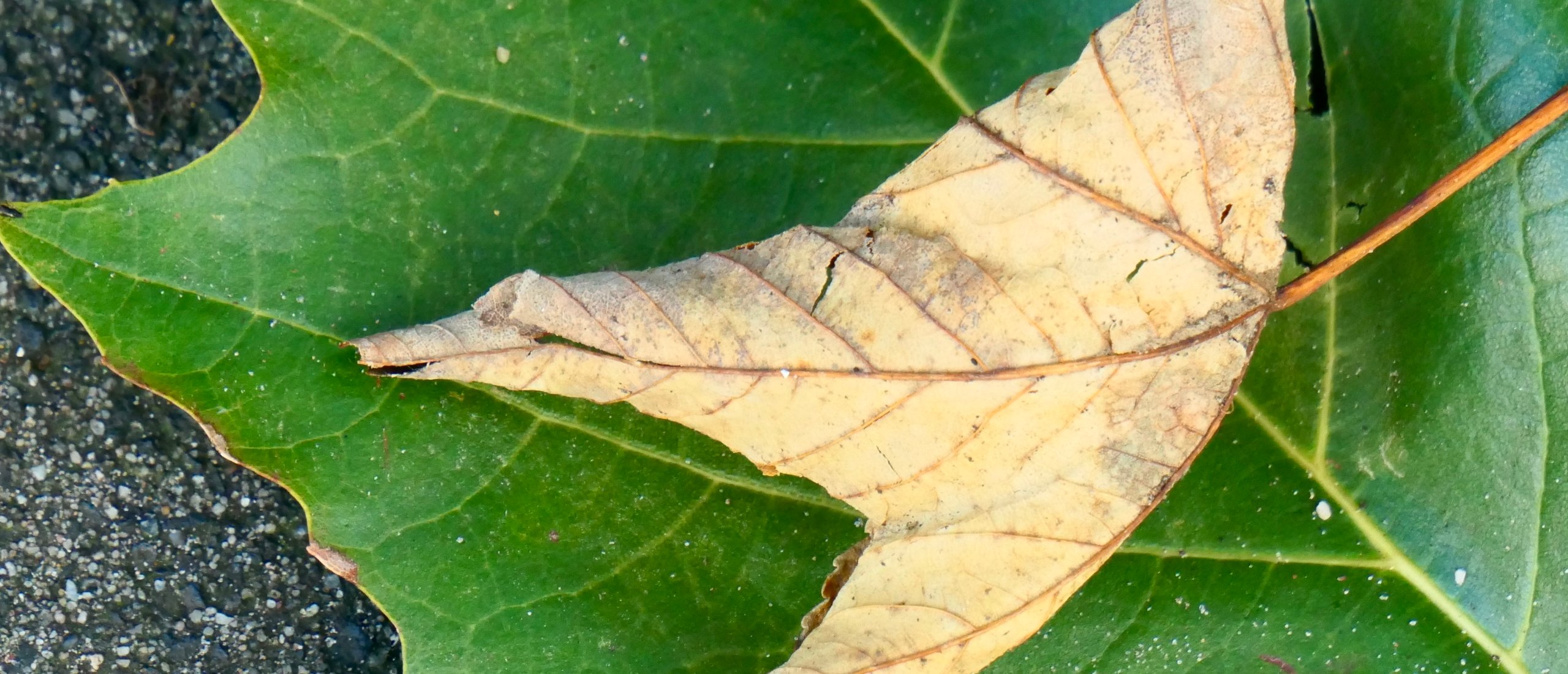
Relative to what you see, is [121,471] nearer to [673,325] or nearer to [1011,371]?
[673,325]

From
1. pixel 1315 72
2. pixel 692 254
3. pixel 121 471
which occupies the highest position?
pixel 1315 72

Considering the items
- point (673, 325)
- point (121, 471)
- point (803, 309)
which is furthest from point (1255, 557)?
point (121, 471)

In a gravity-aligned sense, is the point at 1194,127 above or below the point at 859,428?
above

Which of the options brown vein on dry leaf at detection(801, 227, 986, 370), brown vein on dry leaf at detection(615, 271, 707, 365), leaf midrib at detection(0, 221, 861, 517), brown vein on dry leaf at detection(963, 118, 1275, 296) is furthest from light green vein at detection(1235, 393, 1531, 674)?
brown vein on dry leaf at detection(615, 271, 707, 365)

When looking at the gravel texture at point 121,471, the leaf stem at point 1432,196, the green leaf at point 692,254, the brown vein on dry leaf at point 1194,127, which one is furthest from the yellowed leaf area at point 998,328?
the gravel texture at point 121,471

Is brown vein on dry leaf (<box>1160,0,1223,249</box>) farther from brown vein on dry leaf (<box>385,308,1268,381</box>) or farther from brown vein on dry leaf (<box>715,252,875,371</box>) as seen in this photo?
brown vein on dry leaf (<box>715,252,875,371</box>)

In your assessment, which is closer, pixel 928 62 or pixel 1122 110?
pixel 1122 110

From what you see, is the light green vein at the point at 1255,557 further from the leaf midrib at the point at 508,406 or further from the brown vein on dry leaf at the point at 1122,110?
the brown vein on dry leaf at the point at 1122,110
